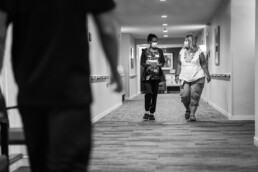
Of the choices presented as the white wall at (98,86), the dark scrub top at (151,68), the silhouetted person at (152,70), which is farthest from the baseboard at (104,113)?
the dark scrub top at (151,68)

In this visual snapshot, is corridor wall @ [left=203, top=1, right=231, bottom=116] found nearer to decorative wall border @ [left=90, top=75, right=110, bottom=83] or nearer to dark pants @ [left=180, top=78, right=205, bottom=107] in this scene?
dark pants @ [left=180, top=78, right=205, bottom=107]

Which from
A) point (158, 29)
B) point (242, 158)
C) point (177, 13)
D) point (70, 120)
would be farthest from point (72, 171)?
point (158, 29)

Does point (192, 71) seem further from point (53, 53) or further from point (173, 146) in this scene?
point (53, 53)

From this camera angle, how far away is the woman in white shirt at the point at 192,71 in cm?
625

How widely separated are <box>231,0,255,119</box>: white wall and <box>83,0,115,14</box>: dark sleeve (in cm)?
561

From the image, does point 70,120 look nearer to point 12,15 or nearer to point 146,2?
point 12,15

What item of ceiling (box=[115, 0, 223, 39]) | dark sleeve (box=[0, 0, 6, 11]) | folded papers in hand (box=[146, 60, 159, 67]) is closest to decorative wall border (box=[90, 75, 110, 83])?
folded papers in hand (box=[146, 60, 159, 67])

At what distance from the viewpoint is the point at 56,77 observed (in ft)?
3.86

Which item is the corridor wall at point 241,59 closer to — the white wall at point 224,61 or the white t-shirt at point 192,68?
the white wall at point 224,61

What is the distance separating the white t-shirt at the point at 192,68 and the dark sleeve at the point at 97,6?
16.7 feet

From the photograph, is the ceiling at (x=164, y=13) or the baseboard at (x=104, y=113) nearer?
the baseboard at (x=104, y=113)

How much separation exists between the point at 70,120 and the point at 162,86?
52.2 ft

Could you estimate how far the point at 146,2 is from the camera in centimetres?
781

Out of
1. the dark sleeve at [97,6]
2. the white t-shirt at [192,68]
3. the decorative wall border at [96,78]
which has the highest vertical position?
the dark sleeve at [97,6]
